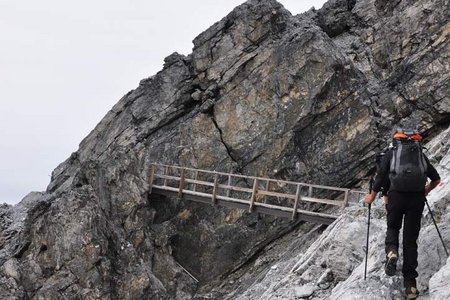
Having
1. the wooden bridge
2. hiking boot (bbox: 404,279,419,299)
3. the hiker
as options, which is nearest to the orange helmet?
the hiker

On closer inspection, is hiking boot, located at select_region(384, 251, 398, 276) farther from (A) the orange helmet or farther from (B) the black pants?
(A) the orange helmet

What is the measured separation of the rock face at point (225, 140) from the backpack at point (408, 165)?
14.0 meters

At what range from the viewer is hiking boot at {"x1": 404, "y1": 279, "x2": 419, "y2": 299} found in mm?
5203

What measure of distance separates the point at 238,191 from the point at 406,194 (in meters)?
16.0

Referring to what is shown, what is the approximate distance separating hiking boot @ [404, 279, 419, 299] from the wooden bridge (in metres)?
12.5

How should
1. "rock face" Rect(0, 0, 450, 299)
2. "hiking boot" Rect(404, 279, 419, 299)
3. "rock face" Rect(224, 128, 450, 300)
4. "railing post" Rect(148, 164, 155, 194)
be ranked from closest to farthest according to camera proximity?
"hiking boot" Rect(404, 279, 419, 299)
"rock face" Rect(224, 128, 450, 300)
"rock face" Rect(0, 0, 450, 299)
"railing post" Rect(148, 164, 155, 194)

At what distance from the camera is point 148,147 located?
23047 mm

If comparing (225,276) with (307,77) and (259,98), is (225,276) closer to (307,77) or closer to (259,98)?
(259,98)

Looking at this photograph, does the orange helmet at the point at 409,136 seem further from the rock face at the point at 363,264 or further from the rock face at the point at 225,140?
the rock face at the point at 225,140

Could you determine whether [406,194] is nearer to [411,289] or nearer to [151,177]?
[411,289]

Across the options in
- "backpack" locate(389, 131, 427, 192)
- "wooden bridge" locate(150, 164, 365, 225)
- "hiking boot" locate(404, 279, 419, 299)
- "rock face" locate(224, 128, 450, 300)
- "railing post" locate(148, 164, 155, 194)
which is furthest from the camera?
"railing post" locate(148, 164, 155, 194)

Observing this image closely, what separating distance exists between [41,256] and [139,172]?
19.4 feet

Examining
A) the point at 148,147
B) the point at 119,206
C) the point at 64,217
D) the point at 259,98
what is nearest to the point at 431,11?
the point at 259,98

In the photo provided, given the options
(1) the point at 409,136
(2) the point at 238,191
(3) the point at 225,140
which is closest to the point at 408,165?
(1) the point at 409,136
